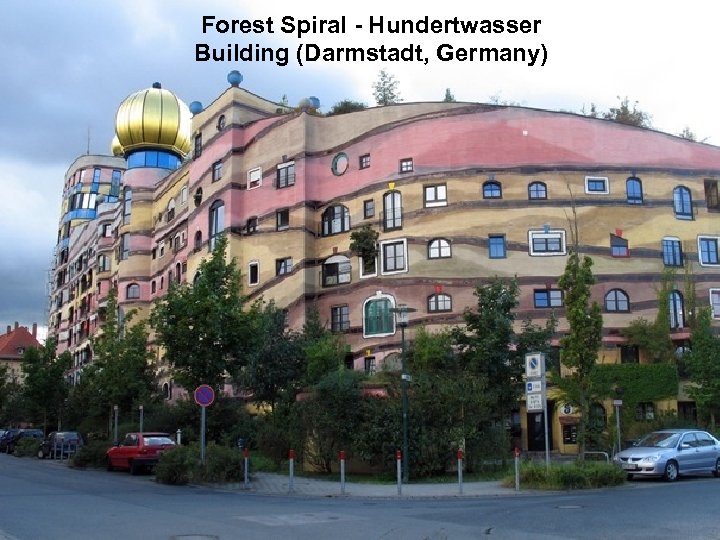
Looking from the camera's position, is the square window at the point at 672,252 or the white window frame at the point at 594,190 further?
the square window at the point at 672,252

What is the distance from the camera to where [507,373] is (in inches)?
1142

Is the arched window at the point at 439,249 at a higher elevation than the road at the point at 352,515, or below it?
higher

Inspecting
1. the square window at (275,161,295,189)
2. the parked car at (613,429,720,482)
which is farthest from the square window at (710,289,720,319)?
the square window at (275,161,295,189)

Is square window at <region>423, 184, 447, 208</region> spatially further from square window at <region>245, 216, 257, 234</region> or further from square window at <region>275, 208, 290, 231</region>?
square window at <region>245, 216, 257, 234</region>

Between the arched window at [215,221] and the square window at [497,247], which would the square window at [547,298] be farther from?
the arched window at [215,221]

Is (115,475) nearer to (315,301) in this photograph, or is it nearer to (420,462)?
(420,462)

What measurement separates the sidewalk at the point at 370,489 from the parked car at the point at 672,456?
3853mm

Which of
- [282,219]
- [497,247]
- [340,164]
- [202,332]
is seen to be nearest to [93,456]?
[202,332]

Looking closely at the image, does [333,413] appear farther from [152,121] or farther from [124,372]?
[152,121]

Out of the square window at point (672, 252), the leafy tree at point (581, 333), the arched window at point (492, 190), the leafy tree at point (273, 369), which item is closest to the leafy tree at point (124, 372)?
the leafy tree at point (273, 369)

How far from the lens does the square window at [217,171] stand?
5269 cm

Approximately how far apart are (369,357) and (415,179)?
966 centimetres

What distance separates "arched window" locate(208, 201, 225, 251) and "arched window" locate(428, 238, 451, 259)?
1550 cm

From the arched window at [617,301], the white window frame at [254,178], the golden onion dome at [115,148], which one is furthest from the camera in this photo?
the golden onion dome at [115,148]
